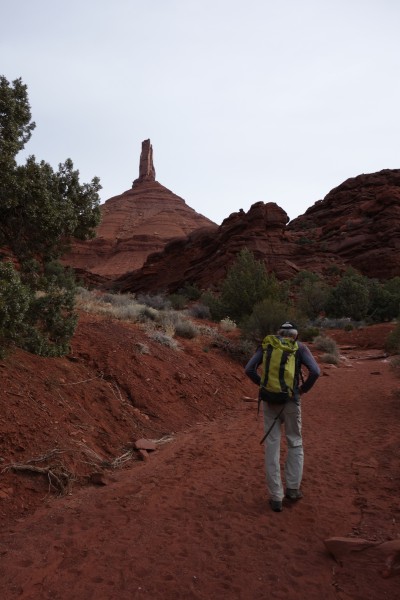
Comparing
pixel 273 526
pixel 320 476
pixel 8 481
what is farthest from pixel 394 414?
pixel 8 481

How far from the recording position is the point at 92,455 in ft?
18.1

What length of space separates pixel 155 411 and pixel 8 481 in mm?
3615

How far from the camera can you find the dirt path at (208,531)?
3.00m

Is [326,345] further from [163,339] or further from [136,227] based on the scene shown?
[136,227]

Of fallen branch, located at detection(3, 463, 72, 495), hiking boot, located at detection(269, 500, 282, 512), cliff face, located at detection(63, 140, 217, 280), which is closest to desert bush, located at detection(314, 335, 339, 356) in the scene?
hiking boot, located at detection(269, 500, 282, 512)

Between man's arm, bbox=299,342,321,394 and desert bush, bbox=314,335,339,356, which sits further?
desert bush, bbox=314,335,339,356

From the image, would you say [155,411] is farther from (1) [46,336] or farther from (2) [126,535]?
(2) [126,535]

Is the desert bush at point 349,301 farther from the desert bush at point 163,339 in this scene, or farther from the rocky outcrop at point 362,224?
the desert bush at point 163,339

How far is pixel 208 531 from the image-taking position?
150 inches

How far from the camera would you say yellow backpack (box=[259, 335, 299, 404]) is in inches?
174

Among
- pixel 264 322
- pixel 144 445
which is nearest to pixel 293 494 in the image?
pixel 144 445

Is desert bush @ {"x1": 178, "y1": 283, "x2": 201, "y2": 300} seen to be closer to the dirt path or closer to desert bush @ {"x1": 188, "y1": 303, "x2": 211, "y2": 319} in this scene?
desert bush @ {"x1": 188, "y1": 303, "x2": 211, "y2": 319}

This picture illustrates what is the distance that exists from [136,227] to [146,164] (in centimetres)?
3539

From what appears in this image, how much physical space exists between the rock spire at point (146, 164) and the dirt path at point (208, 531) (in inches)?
4656
